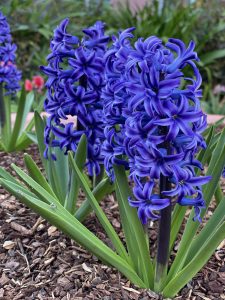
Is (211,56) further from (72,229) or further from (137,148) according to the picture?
(137,148)

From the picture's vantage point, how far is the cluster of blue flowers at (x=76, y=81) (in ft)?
6.33

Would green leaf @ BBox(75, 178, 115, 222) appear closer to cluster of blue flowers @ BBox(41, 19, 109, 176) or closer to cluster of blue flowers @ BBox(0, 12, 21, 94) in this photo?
cluster of blue flowers @ BBox(41, 19, 109, 176)

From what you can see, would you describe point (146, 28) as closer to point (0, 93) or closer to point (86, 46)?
point (0, 93)

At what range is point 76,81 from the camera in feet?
6.52

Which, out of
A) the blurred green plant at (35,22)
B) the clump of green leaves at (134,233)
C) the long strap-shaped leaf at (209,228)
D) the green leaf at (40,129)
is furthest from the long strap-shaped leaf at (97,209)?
the blurred green plant at (35,22)

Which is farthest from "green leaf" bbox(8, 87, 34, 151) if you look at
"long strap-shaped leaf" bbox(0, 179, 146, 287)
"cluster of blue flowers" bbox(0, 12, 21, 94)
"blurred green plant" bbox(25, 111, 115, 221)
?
"long strap-shaped leaf" bbox(0, 179, 146, 287)

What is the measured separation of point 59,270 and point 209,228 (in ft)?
1.98

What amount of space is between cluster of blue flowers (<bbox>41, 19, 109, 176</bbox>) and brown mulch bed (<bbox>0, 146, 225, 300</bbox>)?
1.36 feet

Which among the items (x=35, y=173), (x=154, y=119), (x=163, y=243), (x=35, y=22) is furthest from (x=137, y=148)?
(x=35, y=22)

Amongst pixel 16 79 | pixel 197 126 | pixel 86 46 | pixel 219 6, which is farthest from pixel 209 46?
pixel 197 126

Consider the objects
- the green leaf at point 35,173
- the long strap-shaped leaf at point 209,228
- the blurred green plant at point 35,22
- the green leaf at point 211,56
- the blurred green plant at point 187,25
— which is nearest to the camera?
the long strap-shaped leaf at point 209,228

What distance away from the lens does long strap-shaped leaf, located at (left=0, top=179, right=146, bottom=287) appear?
1.62 m

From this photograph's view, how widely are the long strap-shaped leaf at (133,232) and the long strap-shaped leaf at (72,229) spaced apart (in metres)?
Answer: 0.04

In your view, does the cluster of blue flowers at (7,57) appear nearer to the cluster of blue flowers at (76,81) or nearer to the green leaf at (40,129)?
the green leaf at (40,129)
